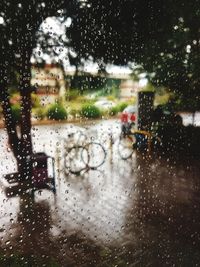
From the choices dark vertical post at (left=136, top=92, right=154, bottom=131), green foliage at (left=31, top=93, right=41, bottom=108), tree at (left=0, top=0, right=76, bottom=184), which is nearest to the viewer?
tree at (left=0, top=0, right=76, bottom=184)

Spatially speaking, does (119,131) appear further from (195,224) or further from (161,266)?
(161,266)

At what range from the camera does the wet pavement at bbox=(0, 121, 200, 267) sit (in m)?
3.19

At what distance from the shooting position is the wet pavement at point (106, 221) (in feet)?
10.5

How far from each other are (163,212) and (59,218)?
1.62m

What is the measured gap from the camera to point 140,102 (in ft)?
25.6

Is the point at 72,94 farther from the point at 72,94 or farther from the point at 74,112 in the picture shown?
the point at 74,112

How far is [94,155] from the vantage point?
22.1 ft

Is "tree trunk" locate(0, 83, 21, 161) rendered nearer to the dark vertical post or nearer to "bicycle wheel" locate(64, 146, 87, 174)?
"bicycle wheel" locate(64, 146, 87, 174)

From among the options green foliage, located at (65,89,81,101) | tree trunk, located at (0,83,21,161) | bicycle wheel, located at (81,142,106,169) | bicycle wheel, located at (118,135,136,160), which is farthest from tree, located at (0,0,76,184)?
bicycle wheel, located at (118,135,136,160)

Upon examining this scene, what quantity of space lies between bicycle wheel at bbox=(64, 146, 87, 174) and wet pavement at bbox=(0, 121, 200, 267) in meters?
0.16

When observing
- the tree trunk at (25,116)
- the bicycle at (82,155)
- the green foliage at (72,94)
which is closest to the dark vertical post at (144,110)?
the bicycle at (82,155)

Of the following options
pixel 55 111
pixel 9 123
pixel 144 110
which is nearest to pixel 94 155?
pixel 144 110

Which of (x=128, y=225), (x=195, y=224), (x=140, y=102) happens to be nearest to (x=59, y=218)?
(x=128, y=225)

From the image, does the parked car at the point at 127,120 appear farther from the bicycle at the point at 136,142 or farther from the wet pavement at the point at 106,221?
the wet pavement at the point at 106,221
